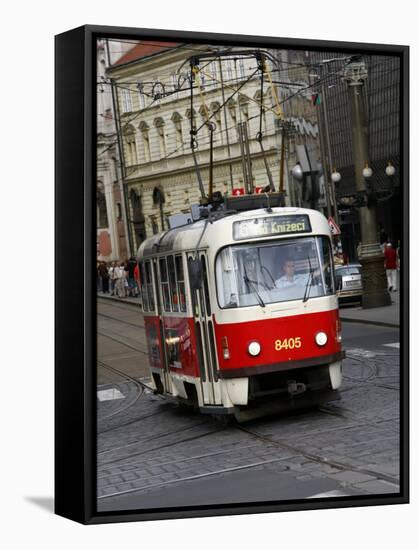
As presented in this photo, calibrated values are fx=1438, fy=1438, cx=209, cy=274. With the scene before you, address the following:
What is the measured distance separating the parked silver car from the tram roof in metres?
0.38

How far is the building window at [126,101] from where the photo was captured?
11969 mm

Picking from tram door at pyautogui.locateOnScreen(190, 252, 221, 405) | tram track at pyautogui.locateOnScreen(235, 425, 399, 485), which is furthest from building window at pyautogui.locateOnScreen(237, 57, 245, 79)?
tram track at pyautogui.locateOnScreen(235, 425, 399, 485)

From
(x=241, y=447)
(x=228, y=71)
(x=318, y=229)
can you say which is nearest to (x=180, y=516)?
(x=241, y=447)

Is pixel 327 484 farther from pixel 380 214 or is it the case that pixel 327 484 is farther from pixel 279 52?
pixel 279 52

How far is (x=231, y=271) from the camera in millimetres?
13156

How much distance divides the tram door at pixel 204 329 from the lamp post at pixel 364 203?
145cm

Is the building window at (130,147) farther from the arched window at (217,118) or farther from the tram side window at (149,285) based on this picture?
the tram side window at (149,285)

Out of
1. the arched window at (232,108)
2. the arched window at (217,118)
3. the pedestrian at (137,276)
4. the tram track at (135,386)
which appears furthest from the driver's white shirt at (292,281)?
the tram track at (135,386)

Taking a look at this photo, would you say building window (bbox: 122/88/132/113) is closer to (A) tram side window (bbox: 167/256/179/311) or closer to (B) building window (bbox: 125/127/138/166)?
(B) building window (bbox: 125/127/138/166)

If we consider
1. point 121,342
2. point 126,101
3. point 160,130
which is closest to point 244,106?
point 160,130

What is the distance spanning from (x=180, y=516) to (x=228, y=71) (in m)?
3.81

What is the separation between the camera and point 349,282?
42.8 ft

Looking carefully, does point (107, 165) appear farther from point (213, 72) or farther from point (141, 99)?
point (213, 72)

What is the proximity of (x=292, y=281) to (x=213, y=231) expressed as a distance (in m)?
0.86
